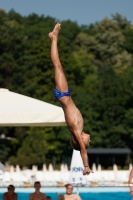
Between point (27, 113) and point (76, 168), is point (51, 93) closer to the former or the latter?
point (76, 168)

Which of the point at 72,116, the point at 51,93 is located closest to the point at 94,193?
the point at 72,116

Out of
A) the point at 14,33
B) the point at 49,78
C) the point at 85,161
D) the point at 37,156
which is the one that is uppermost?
the point at 14,33

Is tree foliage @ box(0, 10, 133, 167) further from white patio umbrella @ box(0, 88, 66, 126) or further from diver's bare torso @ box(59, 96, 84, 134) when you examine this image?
diver's bare torso @ box(59, 96, 84, 134)

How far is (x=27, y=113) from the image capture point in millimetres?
11500

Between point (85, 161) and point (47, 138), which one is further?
point (47, 138)

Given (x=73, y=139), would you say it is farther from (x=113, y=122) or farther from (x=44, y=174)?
(x=113, y=122)

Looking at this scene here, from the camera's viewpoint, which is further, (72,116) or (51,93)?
(51,93)

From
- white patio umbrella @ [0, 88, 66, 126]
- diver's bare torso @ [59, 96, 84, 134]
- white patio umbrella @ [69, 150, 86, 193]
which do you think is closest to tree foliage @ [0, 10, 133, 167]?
white patio umbrella @ [69, 150, 86, 193]

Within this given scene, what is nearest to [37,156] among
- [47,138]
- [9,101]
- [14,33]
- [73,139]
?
[47,138]

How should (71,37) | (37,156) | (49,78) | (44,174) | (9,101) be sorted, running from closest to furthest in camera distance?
(9,101) < (44,174) < (37,156) < (49,78) < (71,37)

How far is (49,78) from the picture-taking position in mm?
57438

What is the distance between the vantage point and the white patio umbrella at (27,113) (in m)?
11.4

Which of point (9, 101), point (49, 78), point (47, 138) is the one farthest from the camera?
point (49, 78)

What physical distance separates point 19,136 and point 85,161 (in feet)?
142
